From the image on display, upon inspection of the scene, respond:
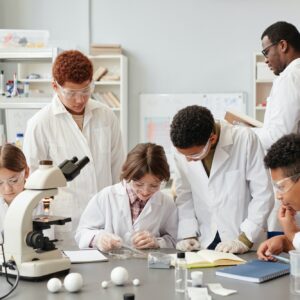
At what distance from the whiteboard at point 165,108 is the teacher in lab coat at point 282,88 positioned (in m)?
2.55

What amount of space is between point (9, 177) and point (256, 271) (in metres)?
1.23

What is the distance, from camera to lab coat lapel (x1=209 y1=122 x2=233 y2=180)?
247cm

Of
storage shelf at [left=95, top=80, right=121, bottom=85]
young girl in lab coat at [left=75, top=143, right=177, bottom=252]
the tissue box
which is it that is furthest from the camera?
storage shelf at [left=95, top=80, right=121, bottom=85]

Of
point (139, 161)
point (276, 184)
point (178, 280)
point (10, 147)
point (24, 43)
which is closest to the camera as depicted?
point (178, 280)

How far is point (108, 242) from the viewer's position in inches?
89.4

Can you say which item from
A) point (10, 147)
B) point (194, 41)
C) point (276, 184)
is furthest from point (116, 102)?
point (276, 184)

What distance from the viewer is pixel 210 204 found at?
2502 mm

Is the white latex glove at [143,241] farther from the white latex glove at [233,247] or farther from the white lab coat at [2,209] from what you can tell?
the white lab coat at [2,209]

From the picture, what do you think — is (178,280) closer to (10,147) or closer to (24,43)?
(10,147)

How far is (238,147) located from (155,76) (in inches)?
134

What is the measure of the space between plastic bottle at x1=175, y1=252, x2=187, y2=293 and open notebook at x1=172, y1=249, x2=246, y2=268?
0.45 ft

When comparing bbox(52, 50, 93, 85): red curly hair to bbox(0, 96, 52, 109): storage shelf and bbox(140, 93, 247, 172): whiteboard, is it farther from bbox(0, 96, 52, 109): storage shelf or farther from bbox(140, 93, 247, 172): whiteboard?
bbox(140, 93, 247, 172): whiteboard

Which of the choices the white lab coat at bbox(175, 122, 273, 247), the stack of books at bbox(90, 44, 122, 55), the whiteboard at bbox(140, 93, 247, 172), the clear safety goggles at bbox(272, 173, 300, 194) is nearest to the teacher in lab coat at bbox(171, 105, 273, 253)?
the white lab coat at bbox(175, 122, 273, 247)

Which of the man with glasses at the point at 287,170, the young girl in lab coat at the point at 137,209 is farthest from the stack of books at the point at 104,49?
the man with glasses at the point at 287,170
